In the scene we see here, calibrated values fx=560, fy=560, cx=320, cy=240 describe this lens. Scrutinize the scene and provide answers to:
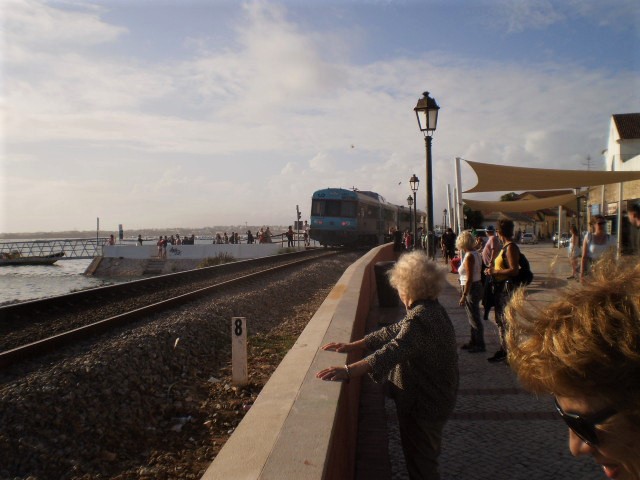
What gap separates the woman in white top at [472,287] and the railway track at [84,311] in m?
5.26

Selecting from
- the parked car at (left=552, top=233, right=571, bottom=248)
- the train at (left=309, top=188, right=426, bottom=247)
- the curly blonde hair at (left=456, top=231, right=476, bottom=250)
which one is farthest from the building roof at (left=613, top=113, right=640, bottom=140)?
the curly blonde hair at (left=456, top=231, right=476, bottom=250)

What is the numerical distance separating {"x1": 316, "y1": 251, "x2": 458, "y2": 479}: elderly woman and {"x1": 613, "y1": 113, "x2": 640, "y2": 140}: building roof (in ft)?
138

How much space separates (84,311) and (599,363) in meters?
11.6

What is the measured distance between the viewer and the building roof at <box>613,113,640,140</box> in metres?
39.1

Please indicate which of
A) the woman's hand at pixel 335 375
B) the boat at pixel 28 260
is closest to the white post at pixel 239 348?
the woman's hand at pixel 335 375

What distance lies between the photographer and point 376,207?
35906 mm

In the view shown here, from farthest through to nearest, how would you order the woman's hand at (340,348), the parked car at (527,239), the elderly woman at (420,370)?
the parked car at (527,239) → the woman's hand at (340,348) → the elderly woman at (420,370)

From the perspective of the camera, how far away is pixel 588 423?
1.09 m

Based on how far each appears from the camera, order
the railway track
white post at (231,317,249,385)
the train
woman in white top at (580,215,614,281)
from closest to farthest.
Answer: white post at (231,317,249,385), the railway track, woman in white top at (580,215,614,281), the train

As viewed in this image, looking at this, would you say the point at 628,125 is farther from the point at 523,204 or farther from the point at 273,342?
the point at 273,342

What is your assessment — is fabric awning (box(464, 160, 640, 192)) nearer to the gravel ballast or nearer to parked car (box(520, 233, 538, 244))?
the gravel ballast

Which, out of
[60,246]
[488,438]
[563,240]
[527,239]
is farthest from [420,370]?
[60,246]

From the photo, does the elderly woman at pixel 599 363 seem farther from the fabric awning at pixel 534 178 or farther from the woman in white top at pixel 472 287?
the fabric awning at pixel 534 178

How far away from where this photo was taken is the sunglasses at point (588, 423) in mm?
1068
